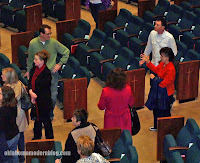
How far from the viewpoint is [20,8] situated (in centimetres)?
999

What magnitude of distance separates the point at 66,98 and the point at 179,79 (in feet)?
5.22

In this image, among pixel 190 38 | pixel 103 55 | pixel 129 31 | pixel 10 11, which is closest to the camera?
pixel 103 55

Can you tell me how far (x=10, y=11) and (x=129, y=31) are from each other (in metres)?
2.32

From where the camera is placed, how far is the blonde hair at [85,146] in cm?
464

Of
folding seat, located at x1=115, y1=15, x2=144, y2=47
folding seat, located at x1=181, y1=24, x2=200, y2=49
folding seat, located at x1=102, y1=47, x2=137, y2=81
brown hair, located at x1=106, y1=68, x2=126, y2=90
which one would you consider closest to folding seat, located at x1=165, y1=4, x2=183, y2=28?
folding seat, located at x1=115, y1=15, x2=144, y2=47

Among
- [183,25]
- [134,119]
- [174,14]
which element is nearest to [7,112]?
[134,119]

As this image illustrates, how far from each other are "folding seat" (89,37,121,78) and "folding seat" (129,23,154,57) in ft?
1.58

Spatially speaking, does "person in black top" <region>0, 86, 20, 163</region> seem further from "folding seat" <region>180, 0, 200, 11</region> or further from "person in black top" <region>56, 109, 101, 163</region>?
"folding seat" <region>180, 0, 200, 11</region>

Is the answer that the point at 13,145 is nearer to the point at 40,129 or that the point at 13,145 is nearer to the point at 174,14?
the point at 40,129

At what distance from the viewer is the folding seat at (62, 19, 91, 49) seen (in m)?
8.66

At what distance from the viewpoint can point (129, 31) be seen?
9.00 m

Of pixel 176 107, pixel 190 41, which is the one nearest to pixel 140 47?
pixel 190 41

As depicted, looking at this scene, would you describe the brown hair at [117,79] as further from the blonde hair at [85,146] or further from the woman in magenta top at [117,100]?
the blonde hair at [85,146]

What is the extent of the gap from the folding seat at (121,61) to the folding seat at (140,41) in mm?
638
